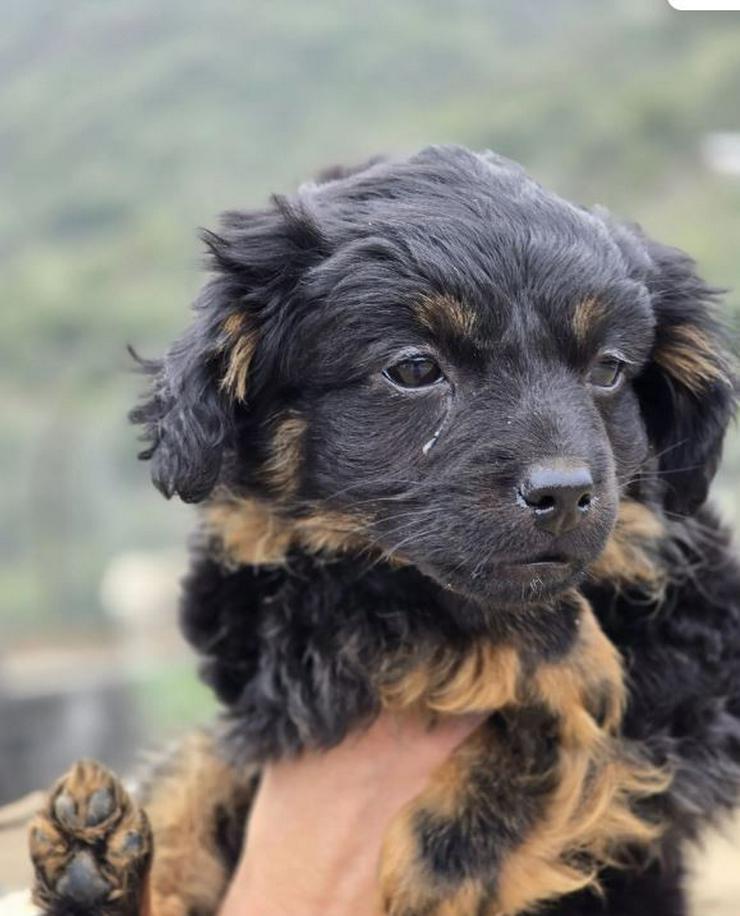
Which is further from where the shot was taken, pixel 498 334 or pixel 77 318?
pixel 77 318

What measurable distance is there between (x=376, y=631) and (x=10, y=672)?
→ 10239 mm

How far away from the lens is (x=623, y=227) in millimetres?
3412

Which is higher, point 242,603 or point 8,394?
point 242,603

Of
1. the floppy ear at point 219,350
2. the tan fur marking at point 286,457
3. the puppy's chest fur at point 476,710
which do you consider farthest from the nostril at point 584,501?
the floppy ear at point 219,350

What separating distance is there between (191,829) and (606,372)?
1849 mm

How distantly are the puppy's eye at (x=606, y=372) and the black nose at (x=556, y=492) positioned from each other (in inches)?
14.4

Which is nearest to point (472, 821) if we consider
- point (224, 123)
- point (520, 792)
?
point (520, 792)

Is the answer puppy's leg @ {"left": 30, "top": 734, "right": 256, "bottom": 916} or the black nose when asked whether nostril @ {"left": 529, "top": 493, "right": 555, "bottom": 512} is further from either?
puppy's leg @ {"left": 30, "top": 734, "right": 256, "bottom": 916}

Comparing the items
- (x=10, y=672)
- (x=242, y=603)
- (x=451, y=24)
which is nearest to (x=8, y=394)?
(x=10, y=672)

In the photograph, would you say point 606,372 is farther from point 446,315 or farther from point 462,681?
point 462,681

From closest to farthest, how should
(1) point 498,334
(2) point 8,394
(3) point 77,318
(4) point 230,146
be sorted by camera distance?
(1) point 498,334 → (2) point 8,394 → (3) point 77,318 → (4) point 230,146

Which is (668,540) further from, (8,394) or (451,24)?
(451,24)

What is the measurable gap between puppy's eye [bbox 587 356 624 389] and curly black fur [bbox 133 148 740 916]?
26 millimetres

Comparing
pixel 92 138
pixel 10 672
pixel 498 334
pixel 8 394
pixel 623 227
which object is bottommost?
pixel 10 672
